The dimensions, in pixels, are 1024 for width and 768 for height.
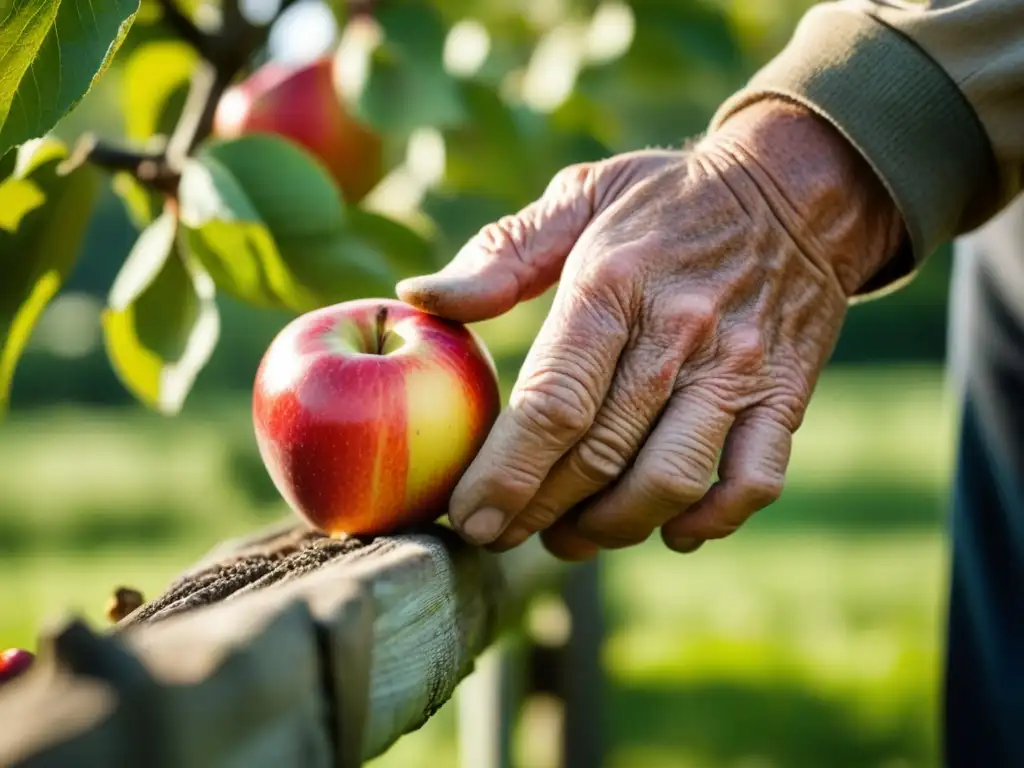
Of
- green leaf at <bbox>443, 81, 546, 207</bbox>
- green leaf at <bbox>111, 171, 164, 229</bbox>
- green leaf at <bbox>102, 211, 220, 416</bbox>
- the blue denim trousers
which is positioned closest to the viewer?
green leaf at <bbox>102, 211, 220, 416</bbox>

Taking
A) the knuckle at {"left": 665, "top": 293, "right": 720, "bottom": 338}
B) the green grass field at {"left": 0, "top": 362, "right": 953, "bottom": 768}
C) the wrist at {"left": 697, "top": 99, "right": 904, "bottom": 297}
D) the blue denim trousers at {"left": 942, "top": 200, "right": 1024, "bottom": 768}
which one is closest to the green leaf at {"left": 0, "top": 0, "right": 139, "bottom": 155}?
the knuckle at {"left": 665, "top": 293, "right": 720, "bottom": 338}

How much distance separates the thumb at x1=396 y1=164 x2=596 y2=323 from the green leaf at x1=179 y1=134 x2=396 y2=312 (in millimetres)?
157

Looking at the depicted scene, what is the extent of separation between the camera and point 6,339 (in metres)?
1.20

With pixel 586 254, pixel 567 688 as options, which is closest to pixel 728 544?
pixel 567 688

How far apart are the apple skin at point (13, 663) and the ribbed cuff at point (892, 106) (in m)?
0.94

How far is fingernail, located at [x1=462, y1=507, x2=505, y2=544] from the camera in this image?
3.54 feet

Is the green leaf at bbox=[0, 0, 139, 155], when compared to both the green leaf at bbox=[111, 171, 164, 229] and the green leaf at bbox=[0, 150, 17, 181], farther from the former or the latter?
the green leaf at bbox=[111, 171, 164, 229]

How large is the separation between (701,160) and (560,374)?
1.15 ft

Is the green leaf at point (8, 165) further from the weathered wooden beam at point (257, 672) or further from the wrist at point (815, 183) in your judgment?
the wrist at point (815, 183)

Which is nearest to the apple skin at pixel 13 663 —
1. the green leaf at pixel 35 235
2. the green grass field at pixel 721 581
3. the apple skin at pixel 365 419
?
the apple skin at pixel 365 419

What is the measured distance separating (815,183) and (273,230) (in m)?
0.59

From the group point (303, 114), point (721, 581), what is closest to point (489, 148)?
point (303, 114)

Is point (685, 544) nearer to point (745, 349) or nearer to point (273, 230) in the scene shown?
point (745, 349)

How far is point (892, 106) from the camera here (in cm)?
135
